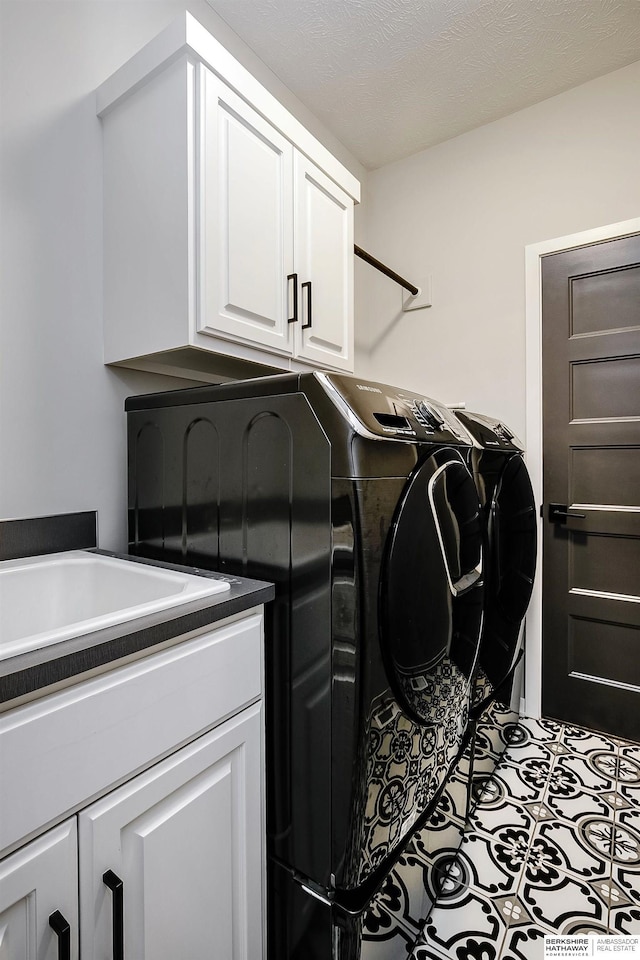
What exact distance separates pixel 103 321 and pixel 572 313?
1977 mm

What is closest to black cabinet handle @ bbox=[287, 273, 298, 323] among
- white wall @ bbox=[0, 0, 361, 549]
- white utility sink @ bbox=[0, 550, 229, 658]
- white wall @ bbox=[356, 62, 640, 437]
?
white wall @ bbox=[0, 0, 361, 549]

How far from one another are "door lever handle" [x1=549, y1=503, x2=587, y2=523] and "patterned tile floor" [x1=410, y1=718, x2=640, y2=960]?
3.19ft

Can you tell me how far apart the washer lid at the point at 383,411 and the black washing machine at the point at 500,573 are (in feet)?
1.24

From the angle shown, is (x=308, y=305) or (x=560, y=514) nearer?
(x=308, y=305)

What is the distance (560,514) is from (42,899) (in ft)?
7.27

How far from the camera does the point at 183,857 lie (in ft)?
2.59

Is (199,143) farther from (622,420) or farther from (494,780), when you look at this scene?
(494,780)

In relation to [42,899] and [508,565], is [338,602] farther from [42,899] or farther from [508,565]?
[508,565]

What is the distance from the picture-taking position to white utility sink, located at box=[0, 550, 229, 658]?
103cm

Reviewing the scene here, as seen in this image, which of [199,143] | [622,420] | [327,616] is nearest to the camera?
[327,616]

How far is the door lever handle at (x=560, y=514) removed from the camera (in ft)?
7.21

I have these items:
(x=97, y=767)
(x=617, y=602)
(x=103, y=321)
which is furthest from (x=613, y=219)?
(x=97, y=767)

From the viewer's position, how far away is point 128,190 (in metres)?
1.30

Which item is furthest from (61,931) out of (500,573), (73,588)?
(500,573)
